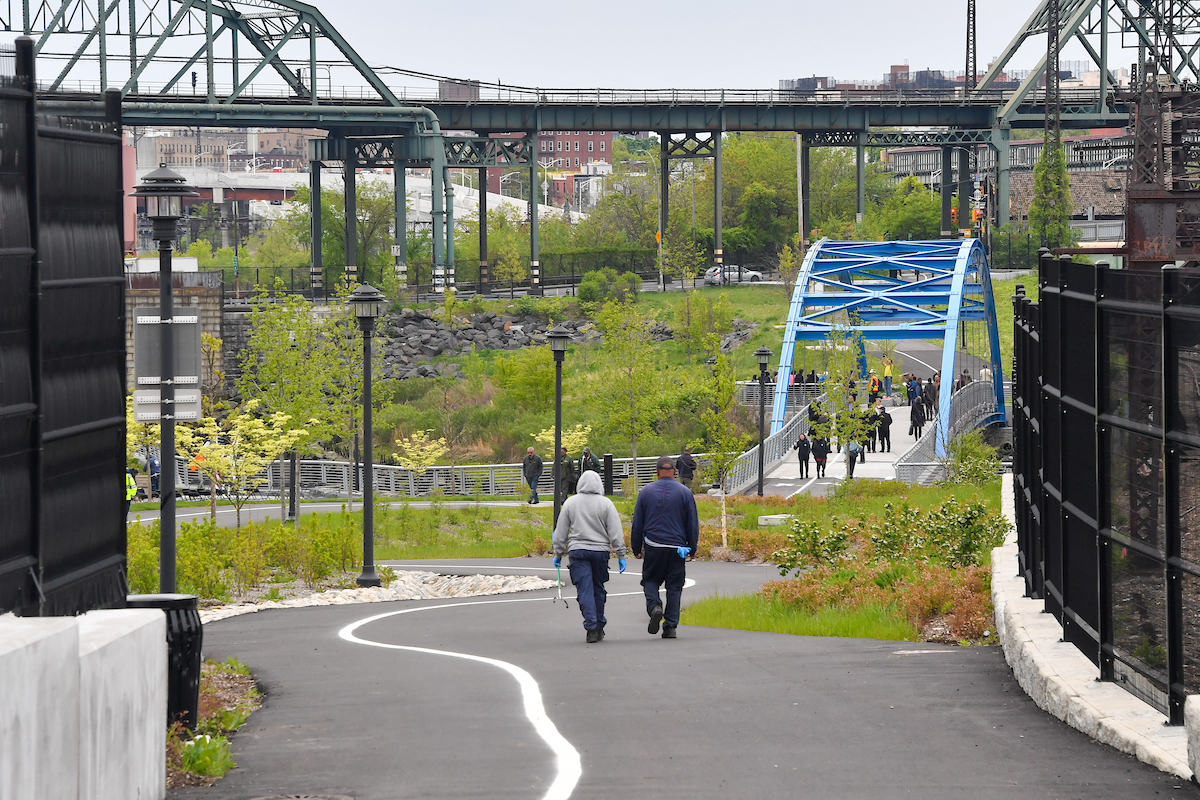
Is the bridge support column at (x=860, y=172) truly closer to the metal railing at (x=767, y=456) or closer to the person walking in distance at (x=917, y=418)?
the person walking in distance at (x=917, y=418)

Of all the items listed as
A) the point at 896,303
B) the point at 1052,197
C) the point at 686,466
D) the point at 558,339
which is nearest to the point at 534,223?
the point at 1052,197

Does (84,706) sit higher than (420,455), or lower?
higher

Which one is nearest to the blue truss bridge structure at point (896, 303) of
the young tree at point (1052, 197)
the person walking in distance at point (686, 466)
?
the person walking in distance at point (686, 466)

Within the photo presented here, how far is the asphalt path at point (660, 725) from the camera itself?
259 inches

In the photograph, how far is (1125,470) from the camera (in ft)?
24.1

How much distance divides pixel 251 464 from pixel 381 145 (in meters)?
44.1

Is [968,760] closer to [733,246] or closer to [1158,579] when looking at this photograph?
[1158,579]

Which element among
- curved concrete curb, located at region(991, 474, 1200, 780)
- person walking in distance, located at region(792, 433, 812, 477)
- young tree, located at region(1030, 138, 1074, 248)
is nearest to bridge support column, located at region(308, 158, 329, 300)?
person walking in distance, located at region(792, 433, 812, 477)

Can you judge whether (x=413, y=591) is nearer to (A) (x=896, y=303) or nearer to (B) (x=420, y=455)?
(B) (x=420, y=455)

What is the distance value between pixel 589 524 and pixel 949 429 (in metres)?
31.2

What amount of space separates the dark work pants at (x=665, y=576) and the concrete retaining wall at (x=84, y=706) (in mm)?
5910

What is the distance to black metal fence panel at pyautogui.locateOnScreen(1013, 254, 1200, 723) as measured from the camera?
6.53 meters

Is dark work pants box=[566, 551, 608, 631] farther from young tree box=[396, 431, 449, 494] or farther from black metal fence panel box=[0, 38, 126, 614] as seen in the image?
young tree box=[396, 431, 449, 494]

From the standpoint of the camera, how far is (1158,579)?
6867mm
